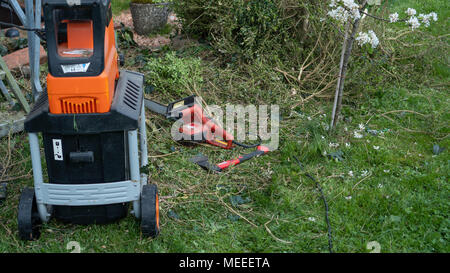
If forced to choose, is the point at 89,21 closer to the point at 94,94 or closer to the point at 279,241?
the point at 94,94

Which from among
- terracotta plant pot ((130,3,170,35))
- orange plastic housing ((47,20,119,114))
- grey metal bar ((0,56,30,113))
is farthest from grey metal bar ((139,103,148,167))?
terracotta plant pot ((130,3,170,35))

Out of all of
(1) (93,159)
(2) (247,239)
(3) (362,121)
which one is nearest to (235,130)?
(3) (362,121)

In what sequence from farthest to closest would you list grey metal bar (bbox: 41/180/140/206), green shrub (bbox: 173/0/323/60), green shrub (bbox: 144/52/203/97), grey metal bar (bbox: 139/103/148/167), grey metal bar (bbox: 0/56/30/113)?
green shrub (bbox: 173/0/323/60), green shrub (bbox: 144/52/203/97), grey metal bar (bbox: 0/56/30/113), grey metal bar (bbox: 139/103/148/167), grey metal bar (bbox: 41/180/140/206)

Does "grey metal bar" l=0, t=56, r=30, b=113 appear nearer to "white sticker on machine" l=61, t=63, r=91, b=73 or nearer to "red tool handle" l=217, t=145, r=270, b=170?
"white sticker on machine" l=61, t=63, r=91, b=73

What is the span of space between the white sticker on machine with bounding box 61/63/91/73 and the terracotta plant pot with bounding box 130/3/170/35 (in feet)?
16.4

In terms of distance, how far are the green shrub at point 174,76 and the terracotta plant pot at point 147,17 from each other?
2.38 m

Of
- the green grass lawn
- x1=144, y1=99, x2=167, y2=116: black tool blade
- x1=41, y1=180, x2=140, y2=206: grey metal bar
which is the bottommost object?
the green grass lawn

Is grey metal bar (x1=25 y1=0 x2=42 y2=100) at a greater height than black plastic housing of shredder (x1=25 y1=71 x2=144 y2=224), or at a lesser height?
greater

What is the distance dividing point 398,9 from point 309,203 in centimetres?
572

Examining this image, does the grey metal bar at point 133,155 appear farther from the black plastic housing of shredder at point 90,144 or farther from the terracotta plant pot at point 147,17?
the terracotta plant pot at point 147,17

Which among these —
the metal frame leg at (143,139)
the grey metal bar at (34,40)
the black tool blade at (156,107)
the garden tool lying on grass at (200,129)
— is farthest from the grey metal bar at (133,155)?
the black tool blade at (156,107)

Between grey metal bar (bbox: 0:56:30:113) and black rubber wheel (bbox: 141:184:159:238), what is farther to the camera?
grey metal bar (bbox: 0:56:30:113)

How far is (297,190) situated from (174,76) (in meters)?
2.14

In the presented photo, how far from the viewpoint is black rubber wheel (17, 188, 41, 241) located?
2918 millimetres
